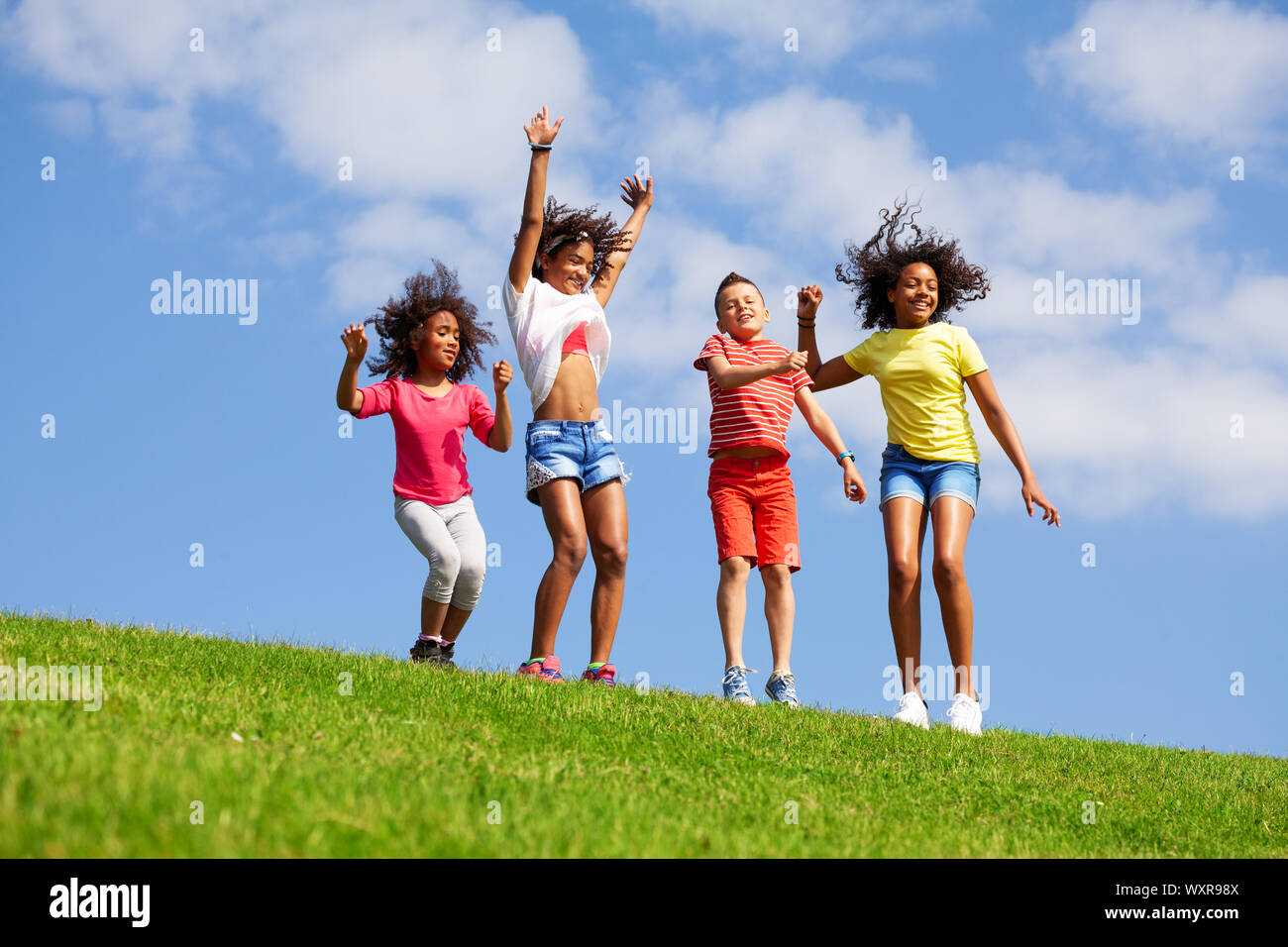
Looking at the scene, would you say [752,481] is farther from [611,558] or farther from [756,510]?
[611,558]

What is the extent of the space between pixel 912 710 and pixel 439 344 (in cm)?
477

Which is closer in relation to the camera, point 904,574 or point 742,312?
point 904,574

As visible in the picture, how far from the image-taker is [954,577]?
27.3ft

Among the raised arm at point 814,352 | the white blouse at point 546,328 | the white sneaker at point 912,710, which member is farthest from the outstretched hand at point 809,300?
the white sneaker at point 912,710

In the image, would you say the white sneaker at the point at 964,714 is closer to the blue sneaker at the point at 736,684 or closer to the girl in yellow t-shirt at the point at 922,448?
the girl in yellow t-shirt at the point at 922,448

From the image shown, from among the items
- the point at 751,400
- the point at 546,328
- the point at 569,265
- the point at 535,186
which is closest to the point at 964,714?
the point at 751,400

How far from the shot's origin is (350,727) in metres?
5.76

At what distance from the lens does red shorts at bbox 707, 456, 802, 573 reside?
8844 millimetres

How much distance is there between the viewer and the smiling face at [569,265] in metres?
9.06

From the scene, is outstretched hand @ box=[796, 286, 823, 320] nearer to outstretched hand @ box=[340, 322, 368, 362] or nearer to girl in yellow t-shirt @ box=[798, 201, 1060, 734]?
girl in yellow t-shirt @ box=[798, 201, 1060, 734]

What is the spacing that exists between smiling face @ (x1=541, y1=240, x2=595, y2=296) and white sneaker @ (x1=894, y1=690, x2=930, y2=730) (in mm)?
4087

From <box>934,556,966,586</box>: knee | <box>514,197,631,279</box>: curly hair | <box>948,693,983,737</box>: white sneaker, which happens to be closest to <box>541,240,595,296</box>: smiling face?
<box>514,197,631,279</box>: curly hair
